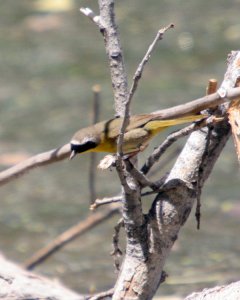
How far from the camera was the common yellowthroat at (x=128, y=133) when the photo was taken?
217 cm

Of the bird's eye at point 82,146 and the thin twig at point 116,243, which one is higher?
the bird's eye at point 82,146

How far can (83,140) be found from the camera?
7.70ft

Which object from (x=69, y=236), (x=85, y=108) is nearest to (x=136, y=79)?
(x=69, y=236)

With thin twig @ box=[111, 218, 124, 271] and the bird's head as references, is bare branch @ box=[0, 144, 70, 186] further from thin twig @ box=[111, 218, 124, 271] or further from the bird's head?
thin twig @ box=[111, 218, 124, 271]

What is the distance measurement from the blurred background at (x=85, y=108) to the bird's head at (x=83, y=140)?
113 cm

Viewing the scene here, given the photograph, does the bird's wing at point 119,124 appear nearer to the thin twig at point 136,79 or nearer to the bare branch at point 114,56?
the bare branch at point 114,56

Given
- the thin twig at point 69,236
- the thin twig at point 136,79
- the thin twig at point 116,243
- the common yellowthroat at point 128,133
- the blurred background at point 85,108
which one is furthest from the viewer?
the blurred background at point 85,108

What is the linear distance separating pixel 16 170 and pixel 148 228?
1.21 ft

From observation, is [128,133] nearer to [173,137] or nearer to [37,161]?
[173,137]

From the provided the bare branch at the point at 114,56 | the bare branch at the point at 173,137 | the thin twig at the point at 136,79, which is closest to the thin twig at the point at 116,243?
the bare branch at the point at 173,137

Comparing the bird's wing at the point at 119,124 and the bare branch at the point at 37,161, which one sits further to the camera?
the bare branch at the point at 37,161

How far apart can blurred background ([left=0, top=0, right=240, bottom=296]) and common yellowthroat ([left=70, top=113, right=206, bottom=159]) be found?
115 centimetres

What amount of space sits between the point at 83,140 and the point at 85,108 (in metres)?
2.84

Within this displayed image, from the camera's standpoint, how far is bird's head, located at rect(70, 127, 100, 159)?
234cm
